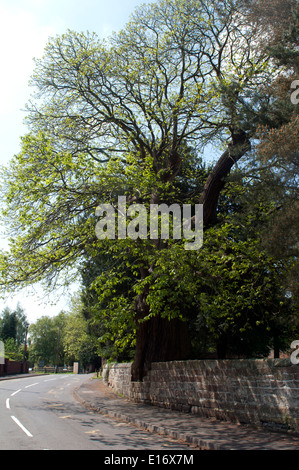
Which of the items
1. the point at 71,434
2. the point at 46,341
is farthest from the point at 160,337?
the point at 46,341

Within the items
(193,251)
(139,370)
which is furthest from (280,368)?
(139,370)

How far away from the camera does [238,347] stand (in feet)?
64.9

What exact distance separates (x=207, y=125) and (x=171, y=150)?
2.00 m

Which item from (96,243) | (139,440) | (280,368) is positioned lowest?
(139,440)

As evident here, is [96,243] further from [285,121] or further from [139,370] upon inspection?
[285,121]

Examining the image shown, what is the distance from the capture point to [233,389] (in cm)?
966

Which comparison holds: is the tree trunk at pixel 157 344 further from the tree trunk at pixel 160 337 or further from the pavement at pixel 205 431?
the pavement at pixel 205 431
